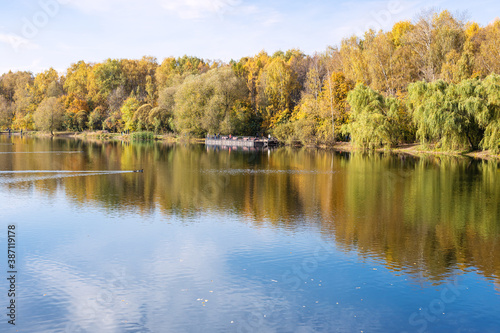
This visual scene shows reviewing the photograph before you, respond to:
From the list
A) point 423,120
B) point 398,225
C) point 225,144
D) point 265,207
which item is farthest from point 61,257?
point 225,144

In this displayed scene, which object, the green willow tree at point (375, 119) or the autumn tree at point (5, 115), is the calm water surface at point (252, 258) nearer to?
the green willow tree at point (375, 119)

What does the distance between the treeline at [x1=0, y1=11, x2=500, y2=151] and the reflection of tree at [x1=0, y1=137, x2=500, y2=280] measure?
42.6 ft

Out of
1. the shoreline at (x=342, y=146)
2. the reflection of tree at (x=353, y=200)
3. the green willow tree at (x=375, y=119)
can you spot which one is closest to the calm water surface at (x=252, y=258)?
the reflection of tree at (x=353, y=200)

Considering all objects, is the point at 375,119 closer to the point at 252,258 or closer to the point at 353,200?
the point at 353,200

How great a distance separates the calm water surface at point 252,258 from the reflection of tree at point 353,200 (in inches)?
3.9

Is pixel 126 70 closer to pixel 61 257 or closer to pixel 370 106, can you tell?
pixel 370 106

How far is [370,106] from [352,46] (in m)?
17.8

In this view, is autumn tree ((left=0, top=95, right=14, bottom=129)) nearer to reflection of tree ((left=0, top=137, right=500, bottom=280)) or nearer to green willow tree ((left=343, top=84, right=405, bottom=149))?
reflection of tree ((left=0, top=137, right=500, bottom=280))

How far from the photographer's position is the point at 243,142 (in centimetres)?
7562

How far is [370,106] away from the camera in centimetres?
5603

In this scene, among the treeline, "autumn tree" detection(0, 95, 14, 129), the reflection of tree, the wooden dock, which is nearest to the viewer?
the reflection of tree

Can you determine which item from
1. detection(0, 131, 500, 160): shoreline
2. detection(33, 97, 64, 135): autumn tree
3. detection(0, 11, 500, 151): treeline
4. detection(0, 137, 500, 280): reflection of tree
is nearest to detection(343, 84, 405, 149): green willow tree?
detection(0, 11, 500, 151): treeline

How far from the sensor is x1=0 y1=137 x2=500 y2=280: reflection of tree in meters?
13.8

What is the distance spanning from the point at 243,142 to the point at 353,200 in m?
→ 54.8
